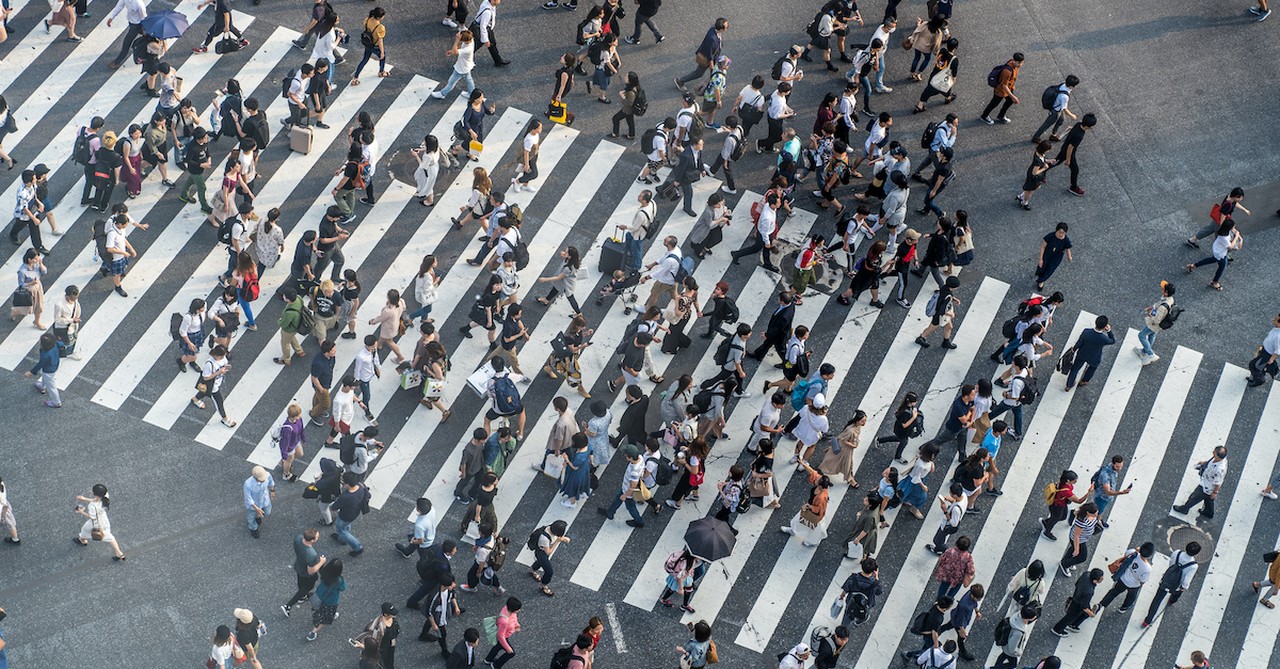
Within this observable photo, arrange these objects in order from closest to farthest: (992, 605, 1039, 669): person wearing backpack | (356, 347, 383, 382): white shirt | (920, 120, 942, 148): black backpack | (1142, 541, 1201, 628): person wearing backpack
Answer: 1. (992, 605, 1039, 669): person wearing backpack
2. (1142, 541, 1201, 628): person wearing backpack
3. (356, 347, 383, 382): white shirt
4. (920, 120, 942, 148): black backpack

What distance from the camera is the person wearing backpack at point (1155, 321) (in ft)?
104

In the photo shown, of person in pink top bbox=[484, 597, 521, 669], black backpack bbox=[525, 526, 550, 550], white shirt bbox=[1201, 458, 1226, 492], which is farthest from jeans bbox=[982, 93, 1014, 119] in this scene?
person in pink top bbox=[484, 597, 521, 669]

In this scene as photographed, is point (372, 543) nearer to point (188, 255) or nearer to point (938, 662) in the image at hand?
point (188, 255)

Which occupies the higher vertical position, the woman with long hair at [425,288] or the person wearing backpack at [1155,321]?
the person wearing backpack at [1155,321]

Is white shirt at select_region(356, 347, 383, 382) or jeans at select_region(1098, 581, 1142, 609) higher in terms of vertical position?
jeans at select_region(1098, 581, 1142, 609)

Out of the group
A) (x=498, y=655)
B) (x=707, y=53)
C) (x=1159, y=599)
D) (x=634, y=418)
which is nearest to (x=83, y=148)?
(x=634, y=418)

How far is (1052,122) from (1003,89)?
3.61 feet

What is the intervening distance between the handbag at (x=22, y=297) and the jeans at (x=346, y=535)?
21.9 ft

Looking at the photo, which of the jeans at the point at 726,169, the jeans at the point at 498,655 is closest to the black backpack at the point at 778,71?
the jeans at the point at 726,169

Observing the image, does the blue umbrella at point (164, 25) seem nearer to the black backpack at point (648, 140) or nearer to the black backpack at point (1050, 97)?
the black backpack at point (648, 140)

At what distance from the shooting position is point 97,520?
2775cm

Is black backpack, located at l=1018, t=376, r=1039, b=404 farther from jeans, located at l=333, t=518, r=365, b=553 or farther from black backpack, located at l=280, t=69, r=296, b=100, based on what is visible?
black backpack, located at l=280, t=69, r=296, b=100

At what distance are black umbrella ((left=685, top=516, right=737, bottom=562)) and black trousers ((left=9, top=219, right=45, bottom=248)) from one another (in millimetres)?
12506

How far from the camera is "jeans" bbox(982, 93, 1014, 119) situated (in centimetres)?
3528
